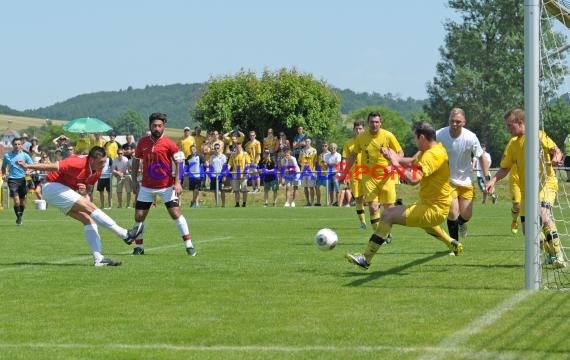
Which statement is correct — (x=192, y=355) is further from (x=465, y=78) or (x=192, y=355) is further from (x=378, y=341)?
(x=465, y=78)

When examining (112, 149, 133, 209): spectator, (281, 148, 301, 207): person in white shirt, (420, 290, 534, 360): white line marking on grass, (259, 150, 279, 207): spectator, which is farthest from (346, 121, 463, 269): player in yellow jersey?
(112, 149, 133, 209): spectator

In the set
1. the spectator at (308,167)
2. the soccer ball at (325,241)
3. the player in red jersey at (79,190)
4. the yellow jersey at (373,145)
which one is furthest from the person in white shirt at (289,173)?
the soccer ball at (325,241)

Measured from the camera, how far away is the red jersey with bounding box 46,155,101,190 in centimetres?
1330

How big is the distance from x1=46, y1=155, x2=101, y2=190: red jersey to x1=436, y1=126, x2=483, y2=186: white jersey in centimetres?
503

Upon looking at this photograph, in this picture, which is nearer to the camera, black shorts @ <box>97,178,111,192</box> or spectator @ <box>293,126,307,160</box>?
black shorts @ <box>97,178,111,192</box>

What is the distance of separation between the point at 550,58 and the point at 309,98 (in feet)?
145

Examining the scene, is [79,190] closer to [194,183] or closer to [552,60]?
[552,60]

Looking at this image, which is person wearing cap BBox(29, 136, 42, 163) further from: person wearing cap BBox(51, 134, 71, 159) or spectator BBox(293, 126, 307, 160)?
spectator BBox(293, 126, 307, 160)

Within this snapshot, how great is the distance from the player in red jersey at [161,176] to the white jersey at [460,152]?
3.88 metres

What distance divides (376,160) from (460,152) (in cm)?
212

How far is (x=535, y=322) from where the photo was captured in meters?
7.79

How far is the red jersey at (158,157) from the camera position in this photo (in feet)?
47.2

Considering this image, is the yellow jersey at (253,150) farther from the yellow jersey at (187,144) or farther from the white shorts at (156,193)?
the white shorts at (156,193)

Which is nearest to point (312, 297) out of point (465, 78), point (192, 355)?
point (192, 355)
